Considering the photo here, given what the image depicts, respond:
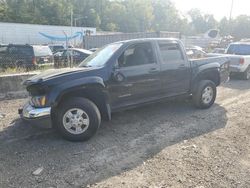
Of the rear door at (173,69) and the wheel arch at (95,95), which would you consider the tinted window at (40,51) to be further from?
the wheel arch at (95,95)

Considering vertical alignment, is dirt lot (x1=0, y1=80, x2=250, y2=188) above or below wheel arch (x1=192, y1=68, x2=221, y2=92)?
below

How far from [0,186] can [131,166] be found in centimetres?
180

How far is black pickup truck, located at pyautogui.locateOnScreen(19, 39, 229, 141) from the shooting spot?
16.3 ft

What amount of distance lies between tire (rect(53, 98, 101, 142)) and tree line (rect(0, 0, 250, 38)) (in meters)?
40.0

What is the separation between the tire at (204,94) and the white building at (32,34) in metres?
29.5

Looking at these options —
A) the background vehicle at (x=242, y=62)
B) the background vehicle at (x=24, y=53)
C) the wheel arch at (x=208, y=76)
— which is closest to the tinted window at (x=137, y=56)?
the wheel arch at (x=208, y=76)

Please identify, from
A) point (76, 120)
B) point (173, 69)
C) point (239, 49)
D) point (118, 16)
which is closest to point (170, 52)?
point (173, 69)

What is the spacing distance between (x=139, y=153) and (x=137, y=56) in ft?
7.10

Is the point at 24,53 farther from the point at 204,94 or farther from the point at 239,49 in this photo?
the point at 204,94

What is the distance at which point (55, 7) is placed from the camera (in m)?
60.8

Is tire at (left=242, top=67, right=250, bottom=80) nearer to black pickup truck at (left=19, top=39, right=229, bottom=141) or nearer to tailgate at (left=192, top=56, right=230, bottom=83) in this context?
tailgate at (left=192, top=56, right=230, bottom=83)

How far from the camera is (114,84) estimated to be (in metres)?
5.50

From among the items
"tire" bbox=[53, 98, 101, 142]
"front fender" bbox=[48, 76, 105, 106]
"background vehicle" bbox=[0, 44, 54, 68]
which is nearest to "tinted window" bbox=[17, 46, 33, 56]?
"background vehicle" bbox=[0, 44, 54, 68]

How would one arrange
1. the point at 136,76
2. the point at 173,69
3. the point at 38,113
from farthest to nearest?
the point at 173,69, the point at 136,76, the point at 38,113
